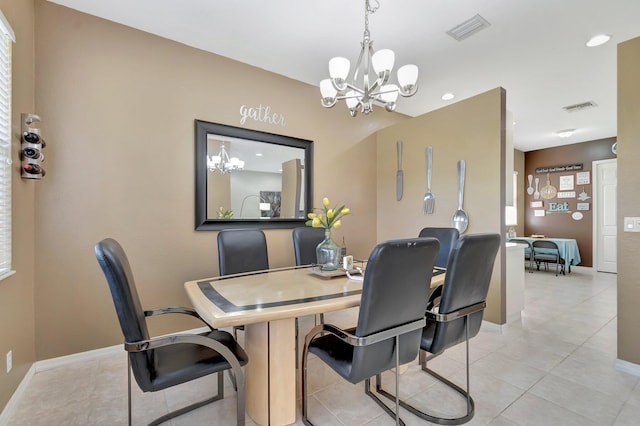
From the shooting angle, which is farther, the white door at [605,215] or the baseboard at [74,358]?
the white door at [605,215]

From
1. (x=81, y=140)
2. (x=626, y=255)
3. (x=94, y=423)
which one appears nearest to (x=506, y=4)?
(x=626, y=255)

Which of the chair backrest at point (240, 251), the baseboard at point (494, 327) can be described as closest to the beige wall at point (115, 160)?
the chair backrest at point (240, 251)

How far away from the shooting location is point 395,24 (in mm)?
2539

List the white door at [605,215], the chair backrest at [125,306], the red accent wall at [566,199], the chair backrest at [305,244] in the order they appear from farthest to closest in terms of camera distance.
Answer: the red accent wall at [566,199], the white door at [605,215], the chair backrest at [305,244], the chair backrest at [125,306]

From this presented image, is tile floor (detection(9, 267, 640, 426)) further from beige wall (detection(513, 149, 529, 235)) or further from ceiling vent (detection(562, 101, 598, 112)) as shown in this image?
beige wall (detection(513, 149, 529, 235))

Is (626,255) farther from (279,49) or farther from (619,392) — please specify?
(279,49)

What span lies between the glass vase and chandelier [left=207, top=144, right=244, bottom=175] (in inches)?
59.1

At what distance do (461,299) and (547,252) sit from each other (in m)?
5.87

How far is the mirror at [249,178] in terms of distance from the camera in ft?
9.87


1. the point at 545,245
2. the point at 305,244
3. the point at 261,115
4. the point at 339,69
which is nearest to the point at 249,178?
the point at 261,115

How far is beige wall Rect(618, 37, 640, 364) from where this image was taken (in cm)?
226

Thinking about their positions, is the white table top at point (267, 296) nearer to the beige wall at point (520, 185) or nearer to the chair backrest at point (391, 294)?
the chair backrest at point (391, 294)

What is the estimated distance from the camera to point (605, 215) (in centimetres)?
614

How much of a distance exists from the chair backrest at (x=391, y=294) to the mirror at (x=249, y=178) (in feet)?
→ 7.26
